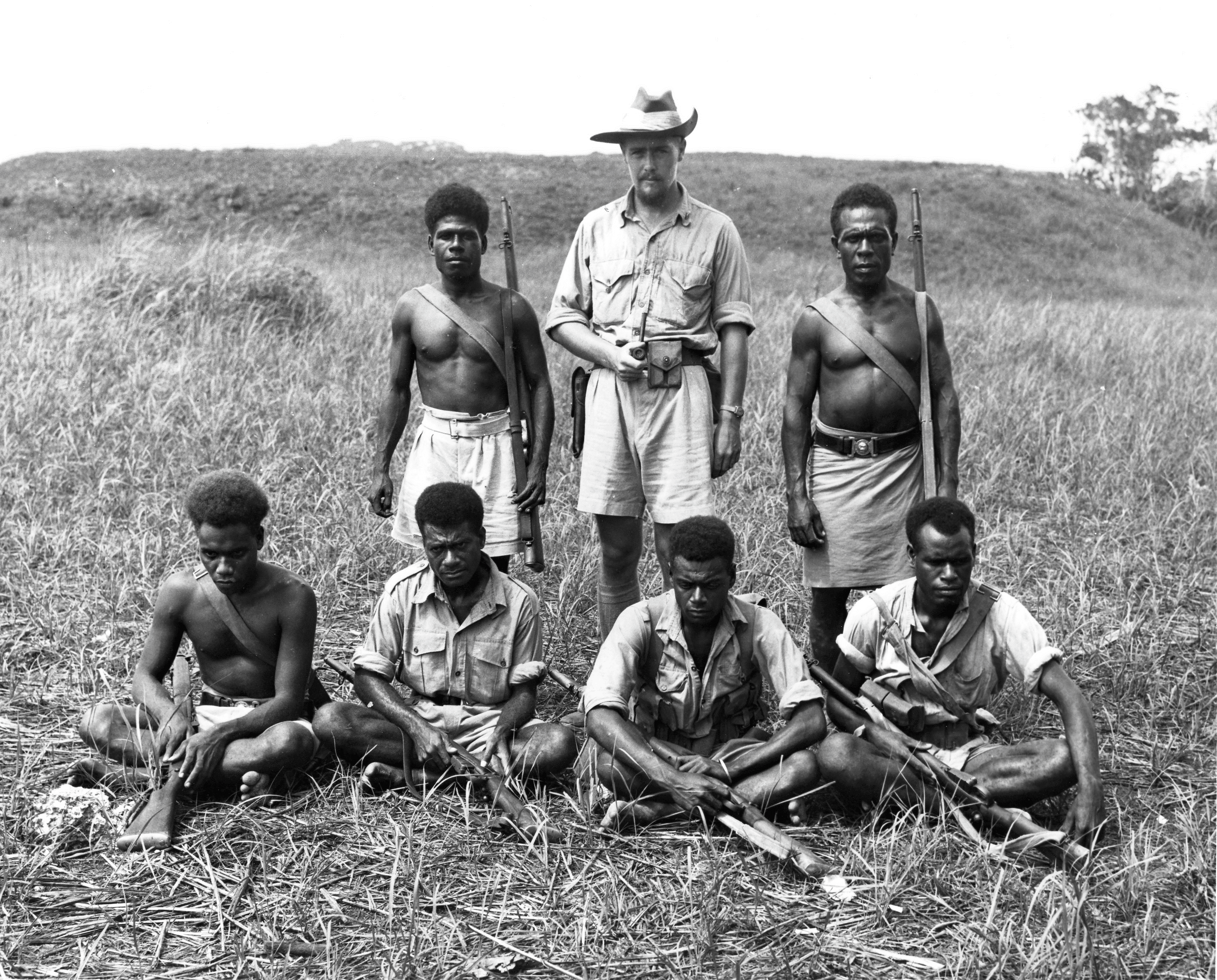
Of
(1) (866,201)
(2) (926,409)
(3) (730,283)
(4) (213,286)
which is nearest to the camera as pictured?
(1) (866,201)

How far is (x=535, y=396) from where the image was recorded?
4.22 meters

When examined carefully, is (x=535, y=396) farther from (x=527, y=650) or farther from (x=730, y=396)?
(x=527, y=650)

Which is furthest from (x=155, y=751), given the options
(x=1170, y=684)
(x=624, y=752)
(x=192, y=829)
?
(x=1170, y=684)

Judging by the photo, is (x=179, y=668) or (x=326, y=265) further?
(x=326, y=265)

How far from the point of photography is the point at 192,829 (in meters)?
3.31

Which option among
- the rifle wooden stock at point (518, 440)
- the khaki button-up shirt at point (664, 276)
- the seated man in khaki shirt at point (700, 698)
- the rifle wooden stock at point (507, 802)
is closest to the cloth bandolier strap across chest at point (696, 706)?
the seated man in khaki shirt at point (700, 698)

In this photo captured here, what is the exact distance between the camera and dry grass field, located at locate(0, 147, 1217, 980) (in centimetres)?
278

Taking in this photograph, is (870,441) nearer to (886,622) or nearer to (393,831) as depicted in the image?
(886,622)

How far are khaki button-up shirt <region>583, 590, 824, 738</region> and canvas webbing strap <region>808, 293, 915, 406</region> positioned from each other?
92cm

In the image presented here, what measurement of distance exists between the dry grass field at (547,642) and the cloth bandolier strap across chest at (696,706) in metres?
0.35

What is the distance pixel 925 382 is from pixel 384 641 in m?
1.97

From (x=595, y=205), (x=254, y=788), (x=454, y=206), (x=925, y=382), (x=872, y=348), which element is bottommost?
(x=254, y=788)

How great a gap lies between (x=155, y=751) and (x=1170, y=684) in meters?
3.57

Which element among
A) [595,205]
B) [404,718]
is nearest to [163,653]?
[404,718]
